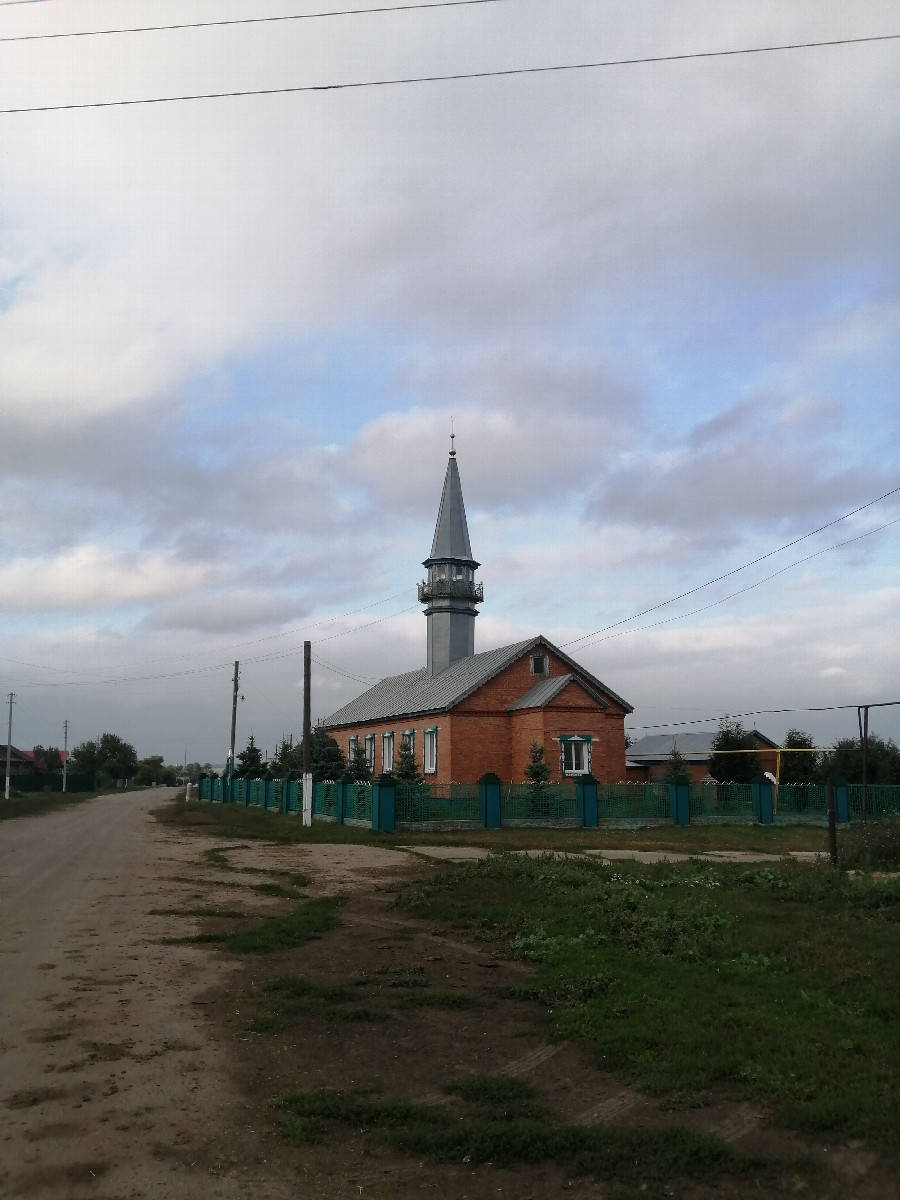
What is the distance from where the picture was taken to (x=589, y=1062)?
6781 millimetres

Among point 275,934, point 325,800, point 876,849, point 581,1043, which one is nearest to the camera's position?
point 581,1043

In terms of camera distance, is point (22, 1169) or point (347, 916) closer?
point (22, 1169)

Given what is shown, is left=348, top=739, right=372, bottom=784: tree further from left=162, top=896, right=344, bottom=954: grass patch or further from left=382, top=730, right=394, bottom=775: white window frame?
left=162, top=896, right=344, bottom=954: grass patch

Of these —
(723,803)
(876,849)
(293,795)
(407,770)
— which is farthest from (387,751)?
(876,849)

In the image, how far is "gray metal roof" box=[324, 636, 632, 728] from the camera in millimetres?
38844

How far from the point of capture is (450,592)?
45.5 m

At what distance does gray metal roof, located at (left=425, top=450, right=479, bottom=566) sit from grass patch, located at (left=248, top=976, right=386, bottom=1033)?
36.8 meters

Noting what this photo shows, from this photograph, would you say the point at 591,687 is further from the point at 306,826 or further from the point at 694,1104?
the point at 694,1104

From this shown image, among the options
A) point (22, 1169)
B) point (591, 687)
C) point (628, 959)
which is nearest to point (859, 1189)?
point (22, 1169)

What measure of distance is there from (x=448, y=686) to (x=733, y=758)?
18.0 m

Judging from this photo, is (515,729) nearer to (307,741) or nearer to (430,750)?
(430,750)

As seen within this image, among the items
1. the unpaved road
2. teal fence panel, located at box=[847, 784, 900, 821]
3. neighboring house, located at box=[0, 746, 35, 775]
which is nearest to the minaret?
teal fence panel, located at box=[847, 784, 900, 821]

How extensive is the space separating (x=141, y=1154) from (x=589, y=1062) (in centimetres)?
305

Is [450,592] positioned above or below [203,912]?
above
